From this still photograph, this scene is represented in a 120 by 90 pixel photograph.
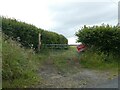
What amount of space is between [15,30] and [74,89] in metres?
6.39

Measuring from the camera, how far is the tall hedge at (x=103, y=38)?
1573cm

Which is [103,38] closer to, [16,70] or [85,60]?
[85,60]

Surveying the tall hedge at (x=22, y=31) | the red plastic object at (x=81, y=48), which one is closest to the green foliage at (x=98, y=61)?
the red plastic object at (x=81, y=48)

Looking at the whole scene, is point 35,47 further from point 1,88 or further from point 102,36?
point 1,88

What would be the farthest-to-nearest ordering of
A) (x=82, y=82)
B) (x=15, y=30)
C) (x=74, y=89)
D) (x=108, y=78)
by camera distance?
1. (x=15, y=30)
2. (x=108, y=78)
3. (x=82, y=82)
4. (x=74, y=89)

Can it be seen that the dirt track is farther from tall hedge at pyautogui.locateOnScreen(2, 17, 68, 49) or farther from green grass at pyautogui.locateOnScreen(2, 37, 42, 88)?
tall hedge at pyautogui.locateOnScreen(2, 17, 68, 49)

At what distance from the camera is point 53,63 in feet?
44.2

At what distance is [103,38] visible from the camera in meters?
15.8

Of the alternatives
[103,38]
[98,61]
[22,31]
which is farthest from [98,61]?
[22,31]

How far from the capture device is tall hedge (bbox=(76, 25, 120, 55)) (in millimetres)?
15734

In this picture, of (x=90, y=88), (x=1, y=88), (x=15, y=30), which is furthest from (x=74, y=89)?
(x=15, y=30)

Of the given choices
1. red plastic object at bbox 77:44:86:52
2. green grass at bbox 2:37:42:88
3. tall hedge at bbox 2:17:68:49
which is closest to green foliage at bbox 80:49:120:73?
red plastic object at bbox 77:44:86:52

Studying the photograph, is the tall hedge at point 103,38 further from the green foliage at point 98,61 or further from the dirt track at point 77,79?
the dirt track at point 77,79

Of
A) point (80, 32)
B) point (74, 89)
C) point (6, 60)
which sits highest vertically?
point (80, 32)
